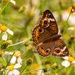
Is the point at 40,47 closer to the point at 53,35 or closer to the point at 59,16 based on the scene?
the point at 53,35

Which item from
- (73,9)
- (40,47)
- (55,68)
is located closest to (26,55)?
(40,47)

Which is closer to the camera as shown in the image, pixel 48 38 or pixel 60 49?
pixel 60 49

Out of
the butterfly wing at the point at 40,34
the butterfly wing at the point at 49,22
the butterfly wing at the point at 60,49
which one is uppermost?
the butterfly wing at the point at 49,22

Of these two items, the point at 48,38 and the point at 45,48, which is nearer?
the point at 45,48

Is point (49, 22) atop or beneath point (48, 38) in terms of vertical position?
atop

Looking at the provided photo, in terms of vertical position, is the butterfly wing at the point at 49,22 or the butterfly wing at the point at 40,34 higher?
the butterfly wing at the point at 49,22
